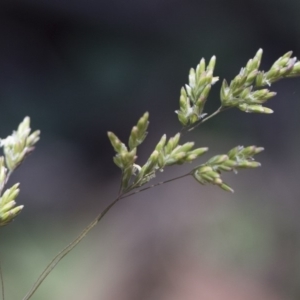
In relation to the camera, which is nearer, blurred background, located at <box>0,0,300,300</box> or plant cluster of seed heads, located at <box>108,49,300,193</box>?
plant cluster of seed heads, located at <box>108,49,300,193</box>

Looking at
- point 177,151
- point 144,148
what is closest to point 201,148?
point 177,151

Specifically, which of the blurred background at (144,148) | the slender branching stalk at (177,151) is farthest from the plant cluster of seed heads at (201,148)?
the blurred background at (144,148)

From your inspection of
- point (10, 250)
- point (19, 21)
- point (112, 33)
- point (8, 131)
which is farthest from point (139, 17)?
point (10, 250)

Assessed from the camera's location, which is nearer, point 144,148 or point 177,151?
point 177,151

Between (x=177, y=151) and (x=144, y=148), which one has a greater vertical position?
(x=177, y=151)

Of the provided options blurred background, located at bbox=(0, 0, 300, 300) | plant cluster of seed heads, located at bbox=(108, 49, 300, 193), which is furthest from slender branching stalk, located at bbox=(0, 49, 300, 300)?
blurred background, located at bbox=(0, 0, 300, 300)

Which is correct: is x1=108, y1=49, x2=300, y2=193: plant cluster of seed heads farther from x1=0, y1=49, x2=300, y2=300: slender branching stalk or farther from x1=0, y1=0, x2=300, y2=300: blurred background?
x1=0, y1=0, x2=300, y2=300: blurred background

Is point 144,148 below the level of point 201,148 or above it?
below

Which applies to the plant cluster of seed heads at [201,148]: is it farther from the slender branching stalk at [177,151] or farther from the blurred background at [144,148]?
the blurred background at [144,148]

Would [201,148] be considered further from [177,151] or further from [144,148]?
[144,148]
